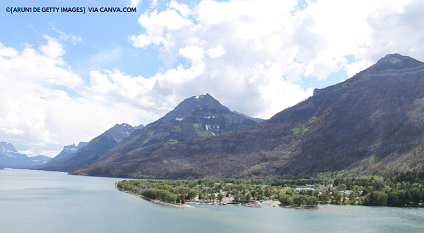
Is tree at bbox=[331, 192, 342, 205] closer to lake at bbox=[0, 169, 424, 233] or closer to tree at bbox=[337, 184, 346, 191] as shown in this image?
lake at bbox=[0, 169, 424, 233]

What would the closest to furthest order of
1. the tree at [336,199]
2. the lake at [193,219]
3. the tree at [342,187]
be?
1. the lake at [193,219]
2. the tree at [336,199]
3. the tree at [342,187]

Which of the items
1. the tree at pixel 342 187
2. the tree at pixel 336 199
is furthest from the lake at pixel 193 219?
the tree at pixel 342 187

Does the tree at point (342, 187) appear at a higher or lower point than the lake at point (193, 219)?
higher

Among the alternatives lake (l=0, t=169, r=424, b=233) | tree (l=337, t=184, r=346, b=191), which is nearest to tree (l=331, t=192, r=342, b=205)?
lake (l=0, t=169, r=424, b=233)

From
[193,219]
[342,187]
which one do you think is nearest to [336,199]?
[342,187]

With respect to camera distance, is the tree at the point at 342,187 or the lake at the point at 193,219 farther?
the tree at the point at 342,187

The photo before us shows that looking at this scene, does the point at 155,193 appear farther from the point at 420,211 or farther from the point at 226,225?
the point at 420,211

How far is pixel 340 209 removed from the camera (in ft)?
453

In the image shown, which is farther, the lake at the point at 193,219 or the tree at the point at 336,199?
the tree at the point at 336,199

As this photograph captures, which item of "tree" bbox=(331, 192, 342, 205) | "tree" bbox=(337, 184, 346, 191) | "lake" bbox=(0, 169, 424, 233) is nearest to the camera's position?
"lake" bbox=(0, 169, 424, 233)

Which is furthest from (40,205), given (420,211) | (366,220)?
(420,211)

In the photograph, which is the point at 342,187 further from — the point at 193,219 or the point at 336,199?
the point at 193,219

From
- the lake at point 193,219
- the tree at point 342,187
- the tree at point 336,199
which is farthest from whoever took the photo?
the tree at point 342,187

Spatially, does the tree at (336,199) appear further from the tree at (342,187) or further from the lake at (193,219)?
the tree at (342,187)
